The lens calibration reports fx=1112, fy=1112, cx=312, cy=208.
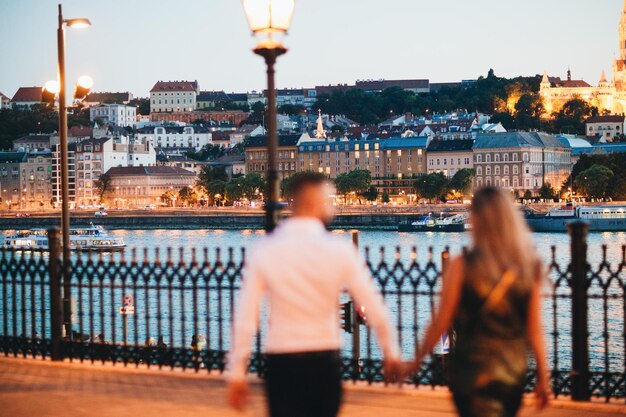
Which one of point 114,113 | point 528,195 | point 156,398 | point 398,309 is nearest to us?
point 156,398

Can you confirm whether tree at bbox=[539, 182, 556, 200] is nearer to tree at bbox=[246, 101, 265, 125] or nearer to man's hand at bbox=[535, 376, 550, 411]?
tree at bbox=[246, 101, 265, 125]

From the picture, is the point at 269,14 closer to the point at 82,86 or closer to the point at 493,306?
the point at 493,306

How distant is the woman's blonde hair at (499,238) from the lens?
3.67 m

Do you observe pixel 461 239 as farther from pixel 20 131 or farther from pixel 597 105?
pixel 20 131

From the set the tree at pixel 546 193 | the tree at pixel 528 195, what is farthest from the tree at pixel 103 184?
the tree at pixel 546 193

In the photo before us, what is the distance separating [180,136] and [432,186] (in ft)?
189

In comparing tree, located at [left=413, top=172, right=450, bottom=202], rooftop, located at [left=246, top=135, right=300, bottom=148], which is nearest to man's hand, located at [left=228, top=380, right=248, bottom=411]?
tree, located at [left=413, top=172, right=450, bottom=202]

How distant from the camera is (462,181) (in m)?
97.4

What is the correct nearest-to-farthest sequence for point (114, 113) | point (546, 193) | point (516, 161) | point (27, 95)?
point (546, 193)
point (516, 161)
point (114, 113)
point (27, 95)

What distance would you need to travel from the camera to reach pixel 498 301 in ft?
12.2

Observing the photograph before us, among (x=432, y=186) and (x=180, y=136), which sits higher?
(x=180, y=136)

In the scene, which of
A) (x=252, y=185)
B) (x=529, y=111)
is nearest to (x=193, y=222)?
(x=252, y=185)

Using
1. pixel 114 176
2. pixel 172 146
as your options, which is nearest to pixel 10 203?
pixel 114 176

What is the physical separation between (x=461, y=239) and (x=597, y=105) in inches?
2918
